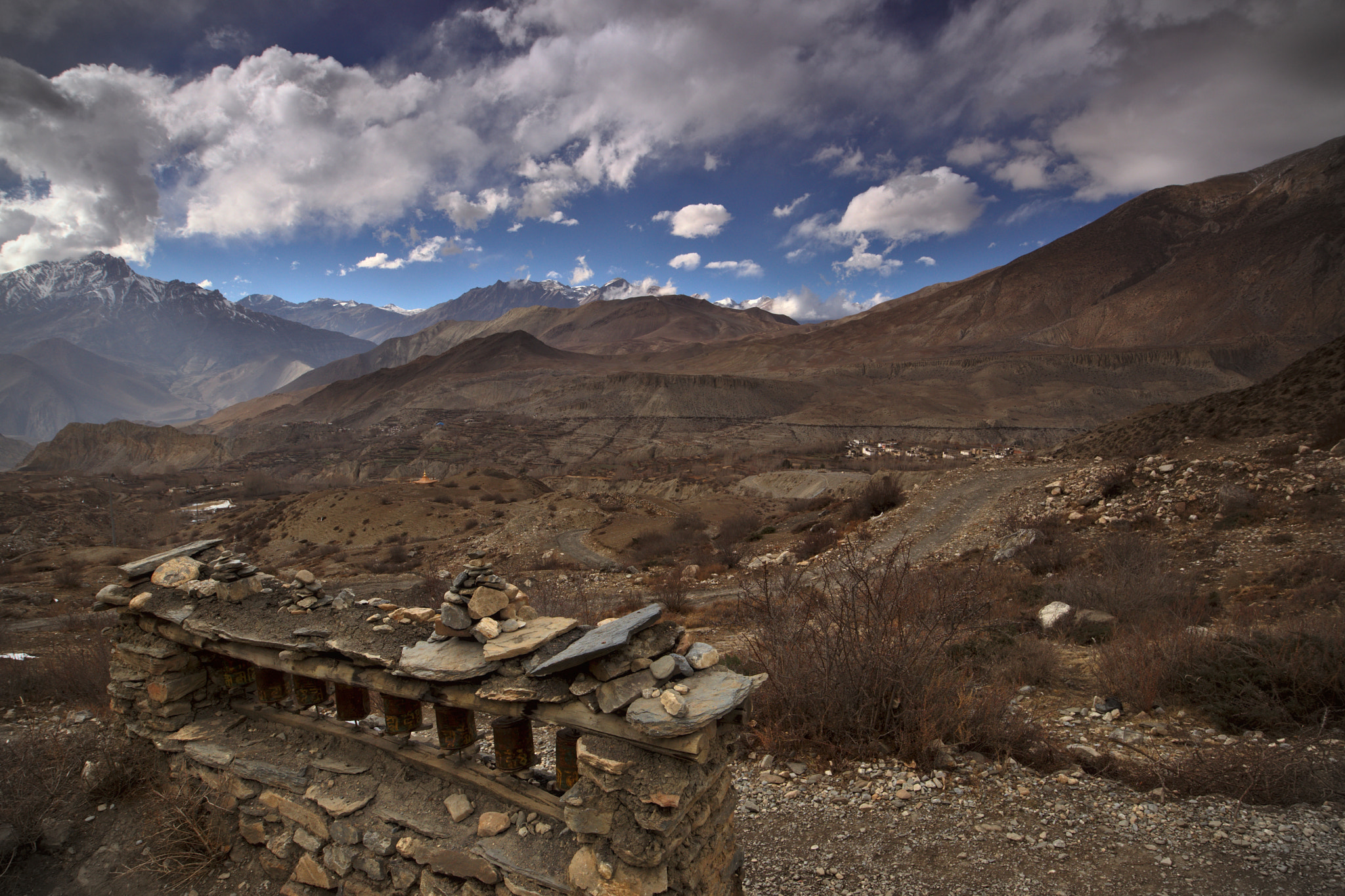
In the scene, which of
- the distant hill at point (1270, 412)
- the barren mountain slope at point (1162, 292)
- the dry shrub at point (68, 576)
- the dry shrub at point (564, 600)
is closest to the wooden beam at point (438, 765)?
the dry shrub at point (564, 600)

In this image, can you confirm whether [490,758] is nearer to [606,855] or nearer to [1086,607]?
[606,855]

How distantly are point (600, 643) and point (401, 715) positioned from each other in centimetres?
180

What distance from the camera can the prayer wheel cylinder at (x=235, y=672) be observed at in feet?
14.7

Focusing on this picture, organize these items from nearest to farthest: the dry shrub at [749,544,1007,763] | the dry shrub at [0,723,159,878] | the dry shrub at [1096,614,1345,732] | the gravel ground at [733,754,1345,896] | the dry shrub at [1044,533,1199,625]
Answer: the gravel ground at [733,754,1345,896], the dry shrub at [0,723,159,878], the dry shrub at [1096,614,1345,732], the dry shrub at [749,544,1007,763], the dry shrub at [1044,533,1199,625]

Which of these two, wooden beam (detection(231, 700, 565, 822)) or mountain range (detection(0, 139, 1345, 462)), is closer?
wooden beam (detection(231, 700, 565, 822))

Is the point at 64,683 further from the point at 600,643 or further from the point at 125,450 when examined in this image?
the point at 125,450

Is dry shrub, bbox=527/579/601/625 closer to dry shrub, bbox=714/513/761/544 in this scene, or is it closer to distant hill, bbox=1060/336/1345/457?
dry shrub, bbox=714/513/761/544

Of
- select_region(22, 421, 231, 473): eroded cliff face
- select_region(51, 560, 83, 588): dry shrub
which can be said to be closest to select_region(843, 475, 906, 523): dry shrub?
select_region(51, 560, 83, 588): dry shrub

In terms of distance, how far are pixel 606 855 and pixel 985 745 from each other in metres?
3.66

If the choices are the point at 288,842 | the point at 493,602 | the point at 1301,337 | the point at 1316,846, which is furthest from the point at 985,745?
the point at 1301,337

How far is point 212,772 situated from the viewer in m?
4.20

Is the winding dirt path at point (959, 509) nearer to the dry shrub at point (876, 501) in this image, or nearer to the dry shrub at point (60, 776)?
the dry shrub at point (876, 501)

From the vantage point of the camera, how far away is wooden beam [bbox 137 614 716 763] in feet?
8.84

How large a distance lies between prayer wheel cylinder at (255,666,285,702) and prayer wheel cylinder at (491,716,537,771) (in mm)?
2164
